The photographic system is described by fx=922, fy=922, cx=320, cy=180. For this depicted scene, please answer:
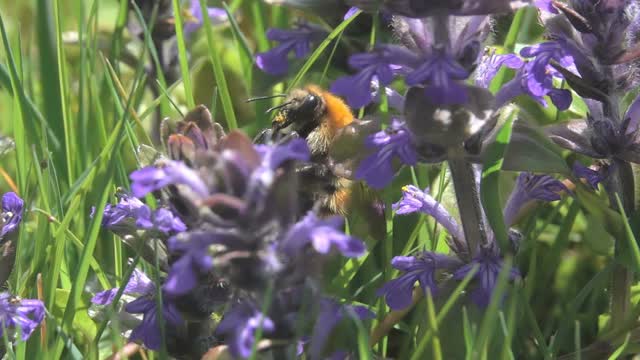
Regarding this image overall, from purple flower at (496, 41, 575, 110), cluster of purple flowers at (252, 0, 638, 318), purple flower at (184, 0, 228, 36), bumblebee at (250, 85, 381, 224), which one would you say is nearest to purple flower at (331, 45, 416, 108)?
cluster of purple flowers at (252, 0, 638, 318)

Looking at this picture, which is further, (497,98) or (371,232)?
(371,232)

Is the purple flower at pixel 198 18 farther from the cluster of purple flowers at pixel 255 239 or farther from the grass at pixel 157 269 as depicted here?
the cluster of purple flowers at pixel 255 239

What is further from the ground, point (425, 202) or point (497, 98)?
point (497, 98)

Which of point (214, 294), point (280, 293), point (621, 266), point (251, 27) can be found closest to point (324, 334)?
Answer: point (280, 293)

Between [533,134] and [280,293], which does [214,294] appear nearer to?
[280,293]

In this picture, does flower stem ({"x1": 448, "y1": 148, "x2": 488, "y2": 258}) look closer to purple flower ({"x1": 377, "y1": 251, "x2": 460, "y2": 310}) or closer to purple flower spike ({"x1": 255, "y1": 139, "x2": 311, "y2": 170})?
purple flower ({"x1": 377, "y1": 251, "x2": 460, "y2": 310})

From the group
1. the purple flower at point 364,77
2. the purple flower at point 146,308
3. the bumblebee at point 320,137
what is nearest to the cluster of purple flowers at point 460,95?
the purple flower at point 364,77

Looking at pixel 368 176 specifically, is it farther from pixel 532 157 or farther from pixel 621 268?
pixel 621 268

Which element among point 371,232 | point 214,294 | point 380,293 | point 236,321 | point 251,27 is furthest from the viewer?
point 251,27
